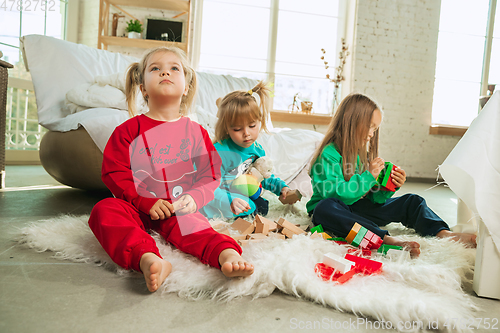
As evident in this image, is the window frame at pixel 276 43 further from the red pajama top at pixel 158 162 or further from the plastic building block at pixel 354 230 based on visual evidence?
the plastic building block at pixel 354 230

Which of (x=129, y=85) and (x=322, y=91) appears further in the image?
(x=322, y=91)

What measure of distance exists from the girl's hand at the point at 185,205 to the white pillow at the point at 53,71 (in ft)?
3.79

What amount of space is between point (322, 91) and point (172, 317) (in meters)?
4.22

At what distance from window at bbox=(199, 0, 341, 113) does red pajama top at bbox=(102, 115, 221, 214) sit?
10.6 feet

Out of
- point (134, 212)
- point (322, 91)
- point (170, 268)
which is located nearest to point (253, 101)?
point (134, 212)

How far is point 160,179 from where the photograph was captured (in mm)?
1135

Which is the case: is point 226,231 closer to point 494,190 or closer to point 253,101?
point 253,101

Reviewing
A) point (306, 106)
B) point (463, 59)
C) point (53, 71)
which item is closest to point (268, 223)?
point (53, 71)

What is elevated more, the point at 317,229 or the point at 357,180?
the point at 357,180

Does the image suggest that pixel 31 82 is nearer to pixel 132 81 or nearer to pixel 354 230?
pixel 132 81

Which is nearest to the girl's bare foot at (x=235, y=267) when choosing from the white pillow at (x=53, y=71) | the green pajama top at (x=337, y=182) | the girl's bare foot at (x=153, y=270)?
the girl's bare foot at (x=153, y=270)

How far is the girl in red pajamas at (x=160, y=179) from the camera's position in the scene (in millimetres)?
826

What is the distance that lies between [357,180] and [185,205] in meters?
0.66

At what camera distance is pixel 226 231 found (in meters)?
1.16
